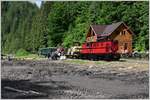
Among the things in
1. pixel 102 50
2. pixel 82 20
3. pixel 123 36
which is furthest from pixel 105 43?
pixel 82 20

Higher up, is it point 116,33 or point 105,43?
point 116,33

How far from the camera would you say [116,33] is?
69250 millimetres

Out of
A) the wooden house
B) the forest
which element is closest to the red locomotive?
the wooden house

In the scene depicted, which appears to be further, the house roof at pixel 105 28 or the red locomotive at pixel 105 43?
the house roof at pixel 105 28

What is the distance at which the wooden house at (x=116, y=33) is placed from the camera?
67.1 meters

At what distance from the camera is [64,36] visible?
81.6 metres

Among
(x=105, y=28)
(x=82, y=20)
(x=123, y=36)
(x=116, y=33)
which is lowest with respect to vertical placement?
(x=123, y=36)

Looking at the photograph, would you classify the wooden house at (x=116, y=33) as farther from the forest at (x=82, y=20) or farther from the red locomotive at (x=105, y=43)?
the forest at (x=82, y=20)

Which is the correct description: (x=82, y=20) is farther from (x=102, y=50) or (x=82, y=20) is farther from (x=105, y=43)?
(x=102, y=50)

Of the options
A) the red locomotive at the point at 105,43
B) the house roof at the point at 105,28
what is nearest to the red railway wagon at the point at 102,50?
the red locomotive at the point at 105,43

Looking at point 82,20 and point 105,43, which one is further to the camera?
point 82,20

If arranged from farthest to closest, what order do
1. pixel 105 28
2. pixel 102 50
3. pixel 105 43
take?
pixel 105 28
pixel 105 43
pixel 102 50

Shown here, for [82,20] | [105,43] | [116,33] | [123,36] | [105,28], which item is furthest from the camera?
[82,20]

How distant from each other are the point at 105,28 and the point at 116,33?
7.35 ft
